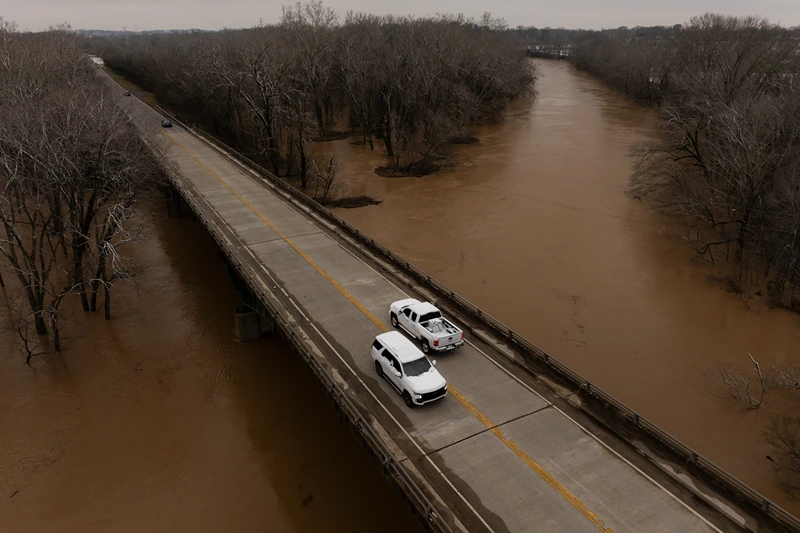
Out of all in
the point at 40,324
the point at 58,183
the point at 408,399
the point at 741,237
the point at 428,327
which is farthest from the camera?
the point at 741,237

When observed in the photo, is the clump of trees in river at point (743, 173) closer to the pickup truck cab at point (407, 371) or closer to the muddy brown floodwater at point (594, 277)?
the muddy brown floodwater at point (594, 277)

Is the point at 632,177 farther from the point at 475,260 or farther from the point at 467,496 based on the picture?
the point at 467,496

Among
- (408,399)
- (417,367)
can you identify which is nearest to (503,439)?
(408,399)

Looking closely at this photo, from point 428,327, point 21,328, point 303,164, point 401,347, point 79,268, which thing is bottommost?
point 21,328

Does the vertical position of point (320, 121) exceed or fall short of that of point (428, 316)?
it exceeds it

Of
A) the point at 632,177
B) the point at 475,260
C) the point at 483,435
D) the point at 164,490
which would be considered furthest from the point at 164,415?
the point at 632,177

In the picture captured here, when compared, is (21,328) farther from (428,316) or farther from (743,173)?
(743,173)
